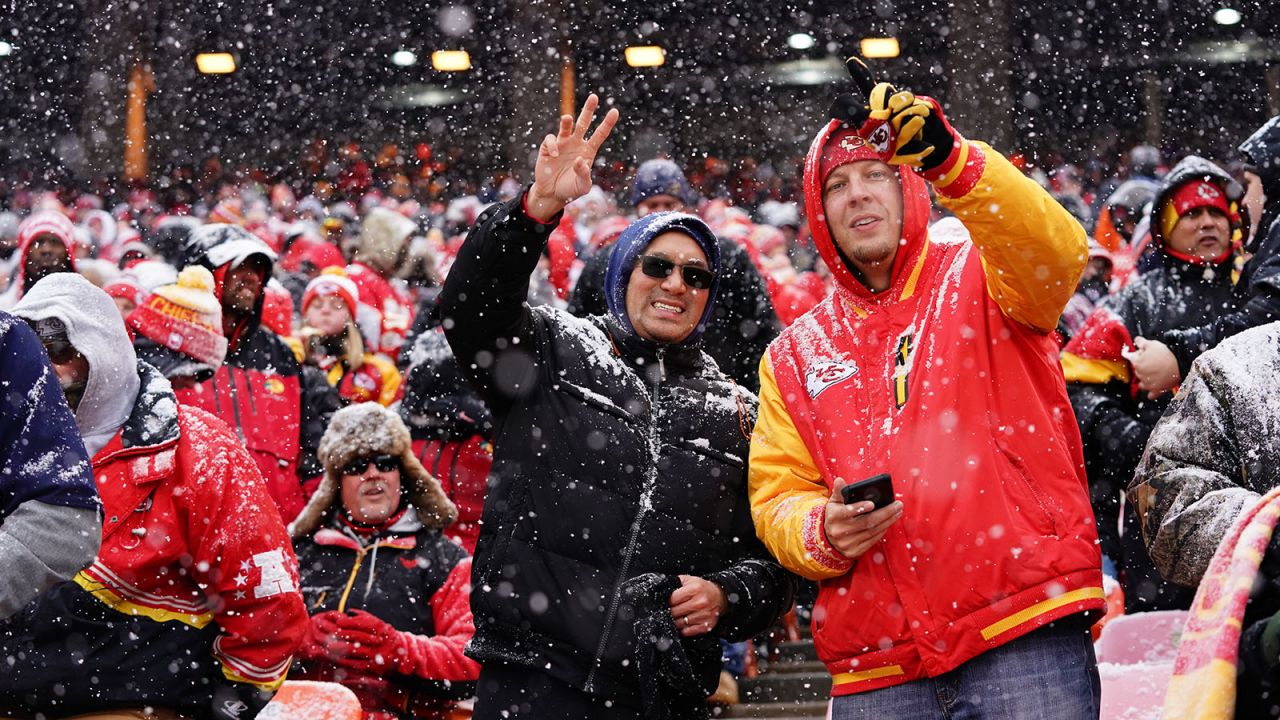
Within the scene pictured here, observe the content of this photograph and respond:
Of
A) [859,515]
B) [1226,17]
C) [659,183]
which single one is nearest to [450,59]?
[1226,17]

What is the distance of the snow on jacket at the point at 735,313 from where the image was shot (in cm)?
623

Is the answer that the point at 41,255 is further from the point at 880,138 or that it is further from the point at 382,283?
the point at 880,138

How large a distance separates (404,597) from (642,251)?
2.14 m

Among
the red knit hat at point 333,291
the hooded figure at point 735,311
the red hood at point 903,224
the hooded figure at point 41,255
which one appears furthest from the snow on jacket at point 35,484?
the red knit hat at point 333,291

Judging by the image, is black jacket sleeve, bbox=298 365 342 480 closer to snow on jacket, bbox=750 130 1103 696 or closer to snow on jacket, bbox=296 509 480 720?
snow on jacket, bbox=296 509 480 720

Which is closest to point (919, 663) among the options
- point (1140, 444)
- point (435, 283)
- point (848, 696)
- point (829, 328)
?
point (848, 696)

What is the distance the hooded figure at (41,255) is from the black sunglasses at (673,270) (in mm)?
4718

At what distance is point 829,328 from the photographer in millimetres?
3551

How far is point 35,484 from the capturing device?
3207 millimetres

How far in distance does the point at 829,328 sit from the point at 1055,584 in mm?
832

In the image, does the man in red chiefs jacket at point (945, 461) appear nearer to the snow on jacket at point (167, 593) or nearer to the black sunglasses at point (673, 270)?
the black sunglasses at point (673, 270)

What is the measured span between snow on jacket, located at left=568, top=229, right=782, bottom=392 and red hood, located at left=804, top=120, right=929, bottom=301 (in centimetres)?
258

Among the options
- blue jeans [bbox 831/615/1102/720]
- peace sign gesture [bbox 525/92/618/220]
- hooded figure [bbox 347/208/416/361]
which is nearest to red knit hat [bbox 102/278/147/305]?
hooded figure [bbox 347/208/416/361]

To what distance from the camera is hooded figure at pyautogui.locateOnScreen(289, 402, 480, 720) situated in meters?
5.19
